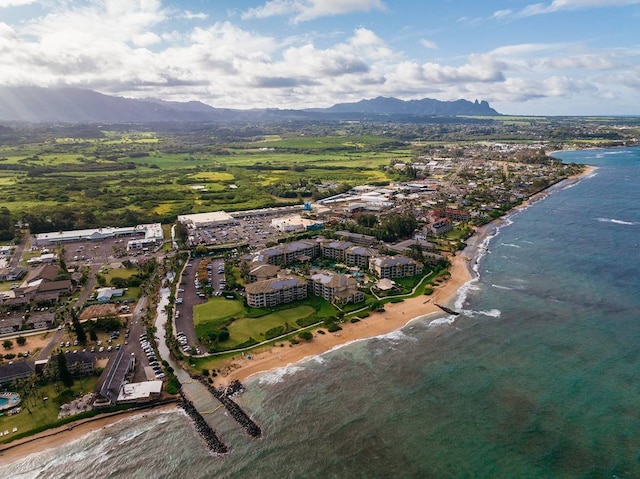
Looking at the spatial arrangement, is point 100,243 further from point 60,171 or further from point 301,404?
point 60,171

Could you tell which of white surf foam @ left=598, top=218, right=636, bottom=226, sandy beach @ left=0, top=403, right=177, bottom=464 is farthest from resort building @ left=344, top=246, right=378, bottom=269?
white surf foam @ left=598, top=218, right=636, bottom=226

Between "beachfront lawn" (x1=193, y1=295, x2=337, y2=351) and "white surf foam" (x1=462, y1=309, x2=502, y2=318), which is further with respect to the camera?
"white surf foam" (x1=462, y1=309, x2=502, y2=318)

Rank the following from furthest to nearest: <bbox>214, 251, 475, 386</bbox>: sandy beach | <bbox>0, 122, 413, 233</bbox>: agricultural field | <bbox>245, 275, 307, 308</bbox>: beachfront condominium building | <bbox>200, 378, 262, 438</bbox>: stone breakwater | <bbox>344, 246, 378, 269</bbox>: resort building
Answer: <bbox>0, 122, 413, 233</bbox>: agricultural field → <bbox>344, 246, 378, 269</bbox>: resort building → <bbox>245, 275, 307, 308</bbox>: beachfront condominium building → <bbox>214, 251, 475, 386</bbox>: sandy beach → <bbox>200, 378, 262, 438</bbox>: stone breakwater

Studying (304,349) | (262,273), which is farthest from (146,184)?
(304,349)

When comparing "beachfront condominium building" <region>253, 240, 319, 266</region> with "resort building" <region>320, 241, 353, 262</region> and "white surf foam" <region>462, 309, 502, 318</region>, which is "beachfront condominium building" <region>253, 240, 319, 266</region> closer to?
"resort building" <region>320, 241, 353, 262</region>

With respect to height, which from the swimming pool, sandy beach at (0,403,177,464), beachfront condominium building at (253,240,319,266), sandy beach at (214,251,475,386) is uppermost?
beachfront condominium building at (253,240,319,266)

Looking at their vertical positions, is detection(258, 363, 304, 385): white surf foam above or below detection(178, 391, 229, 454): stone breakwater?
above

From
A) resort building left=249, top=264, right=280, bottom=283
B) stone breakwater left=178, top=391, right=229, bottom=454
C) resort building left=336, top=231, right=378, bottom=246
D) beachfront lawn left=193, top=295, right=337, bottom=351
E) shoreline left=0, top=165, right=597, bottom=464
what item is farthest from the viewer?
resort building left=336, top=231, right=378, bottom=246

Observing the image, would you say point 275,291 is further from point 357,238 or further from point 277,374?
point 357,238
